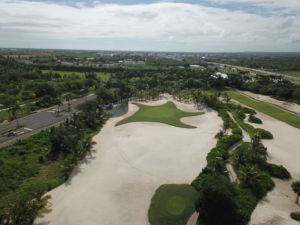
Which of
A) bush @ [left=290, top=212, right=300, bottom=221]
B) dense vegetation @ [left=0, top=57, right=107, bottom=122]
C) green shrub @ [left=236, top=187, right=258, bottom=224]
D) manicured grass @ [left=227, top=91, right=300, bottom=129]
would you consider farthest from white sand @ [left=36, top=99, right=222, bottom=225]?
dense vegetation @ [left=0, top=57, right=107, bottom=122]

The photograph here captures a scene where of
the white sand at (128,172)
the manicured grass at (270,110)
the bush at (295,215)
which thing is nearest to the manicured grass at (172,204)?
the white sand at (128,172)

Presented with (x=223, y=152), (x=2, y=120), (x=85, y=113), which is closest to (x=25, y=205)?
(x=223, y=152)

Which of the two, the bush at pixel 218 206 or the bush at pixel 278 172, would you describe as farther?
the bush at pixel 278 172

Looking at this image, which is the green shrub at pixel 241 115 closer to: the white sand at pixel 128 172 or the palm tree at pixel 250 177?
the white sand at pixel 128 172

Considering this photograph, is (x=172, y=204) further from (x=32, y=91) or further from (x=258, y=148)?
(x=32, y=91)

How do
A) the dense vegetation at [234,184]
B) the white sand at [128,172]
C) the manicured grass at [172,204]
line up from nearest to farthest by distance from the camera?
the dense vegetation at [234,184] → the manicured grass at [172,204] → the white sand at [128,172]

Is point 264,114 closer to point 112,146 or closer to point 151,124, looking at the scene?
point 151,124

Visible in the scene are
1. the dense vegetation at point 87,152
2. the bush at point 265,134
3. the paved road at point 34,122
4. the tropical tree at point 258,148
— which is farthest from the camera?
the bush at point 265,134
